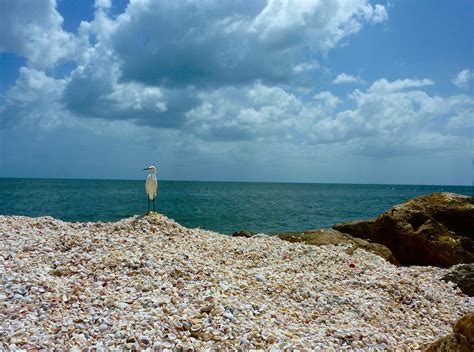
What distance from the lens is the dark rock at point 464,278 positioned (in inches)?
345

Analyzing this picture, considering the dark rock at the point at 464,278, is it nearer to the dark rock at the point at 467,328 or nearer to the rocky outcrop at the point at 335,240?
the rocky outcrop at the point at 335,240

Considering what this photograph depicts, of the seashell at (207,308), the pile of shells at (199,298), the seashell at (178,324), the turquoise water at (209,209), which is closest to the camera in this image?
the pile of shells at (199,298)

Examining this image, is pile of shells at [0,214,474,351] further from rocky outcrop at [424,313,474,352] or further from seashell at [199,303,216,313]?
rocky outcrop at [424,313,474,352]

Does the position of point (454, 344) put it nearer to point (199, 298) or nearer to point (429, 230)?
point (199, 298)

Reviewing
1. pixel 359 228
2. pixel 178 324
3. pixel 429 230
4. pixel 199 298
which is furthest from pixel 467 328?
pixel 359 228

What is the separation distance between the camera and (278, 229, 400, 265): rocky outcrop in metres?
11.3

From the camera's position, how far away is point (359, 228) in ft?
44.0

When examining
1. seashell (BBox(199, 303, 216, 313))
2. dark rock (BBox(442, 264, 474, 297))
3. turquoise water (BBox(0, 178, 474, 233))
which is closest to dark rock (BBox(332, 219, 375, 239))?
dark rock (BBox(442, 264, 474, 297))

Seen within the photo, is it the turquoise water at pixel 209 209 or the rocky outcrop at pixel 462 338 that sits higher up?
the rocky outcrop at pixel 462 338

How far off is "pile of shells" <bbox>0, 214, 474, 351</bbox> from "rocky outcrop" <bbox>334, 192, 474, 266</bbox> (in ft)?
9.44

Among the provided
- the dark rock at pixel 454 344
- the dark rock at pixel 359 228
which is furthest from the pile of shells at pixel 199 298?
the dark rock at pixel 359 228

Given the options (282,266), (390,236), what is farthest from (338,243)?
(282,266)

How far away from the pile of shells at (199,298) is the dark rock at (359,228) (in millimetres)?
3806

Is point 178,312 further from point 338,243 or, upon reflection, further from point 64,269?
point 338,243
